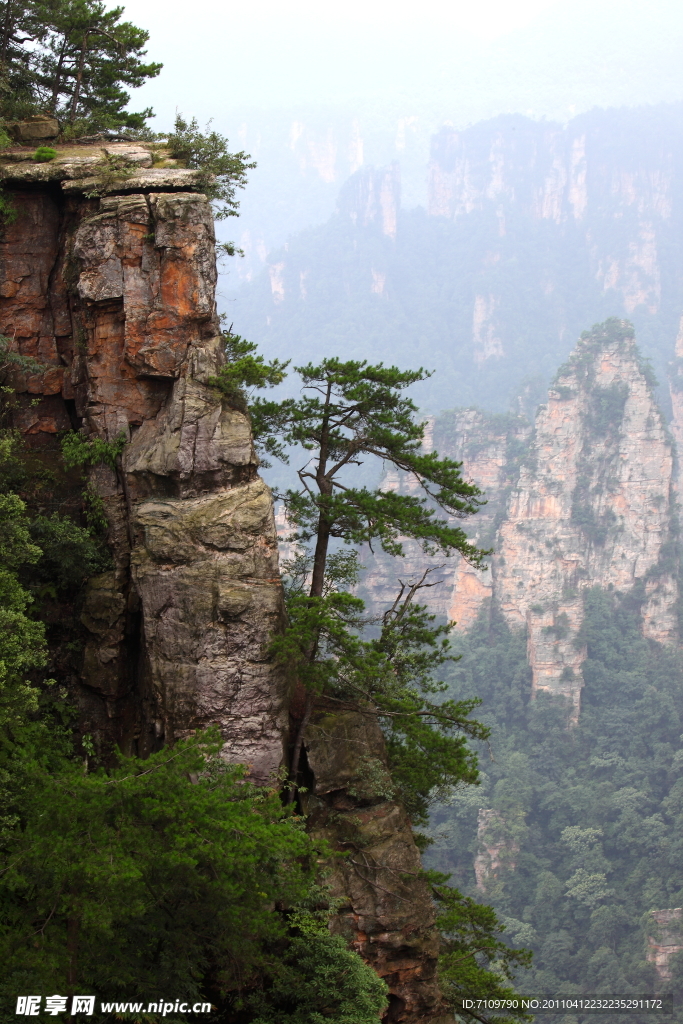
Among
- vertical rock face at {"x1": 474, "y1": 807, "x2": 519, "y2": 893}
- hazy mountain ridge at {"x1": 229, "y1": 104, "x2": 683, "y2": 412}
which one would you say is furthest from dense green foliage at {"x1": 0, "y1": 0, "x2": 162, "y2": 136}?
hazy mountain ridge at {"x1": 229, "y1": 104, "x2": 683, "y2": 412}

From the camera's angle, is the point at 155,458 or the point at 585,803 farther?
the point at 585,803

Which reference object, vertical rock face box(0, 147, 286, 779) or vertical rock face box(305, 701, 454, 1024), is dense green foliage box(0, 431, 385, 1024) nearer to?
vertical rock face box(305, 701, 454, 1024)

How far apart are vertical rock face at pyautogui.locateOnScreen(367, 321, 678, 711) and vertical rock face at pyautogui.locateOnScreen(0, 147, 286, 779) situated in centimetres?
5900

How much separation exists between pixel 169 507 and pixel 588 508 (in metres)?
67.6

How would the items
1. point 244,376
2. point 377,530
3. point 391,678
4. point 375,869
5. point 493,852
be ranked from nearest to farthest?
point 375,869 < point 244,376 < point 391,678 < point 377,530 < point 493,852

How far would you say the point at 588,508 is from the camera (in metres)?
76.8

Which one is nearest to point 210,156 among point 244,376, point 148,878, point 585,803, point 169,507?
point 244,376

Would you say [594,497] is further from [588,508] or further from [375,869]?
[375,869]

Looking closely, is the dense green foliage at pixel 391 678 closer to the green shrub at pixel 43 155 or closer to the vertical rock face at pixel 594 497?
the green shrub at pixel 43 155

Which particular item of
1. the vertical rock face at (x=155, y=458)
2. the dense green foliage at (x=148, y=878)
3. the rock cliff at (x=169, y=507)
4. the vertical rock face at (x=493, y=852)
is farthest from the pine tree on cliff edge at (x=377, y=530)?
the vertical rock face at (x=493, y=852)

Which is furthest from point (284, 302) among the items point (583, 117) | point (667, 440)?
point (667, 440)

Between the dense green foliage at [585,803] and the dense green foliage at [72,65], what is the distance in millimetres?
36264

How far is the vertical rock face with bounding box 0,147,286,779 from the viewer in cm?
1285

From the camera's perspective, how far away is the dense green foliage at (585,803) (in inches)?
1738
